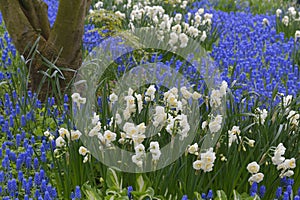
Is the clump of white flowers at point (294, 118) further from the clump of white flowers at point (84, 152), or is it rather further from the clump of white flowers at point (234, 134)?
the clump of white flowers at point (84, 152)

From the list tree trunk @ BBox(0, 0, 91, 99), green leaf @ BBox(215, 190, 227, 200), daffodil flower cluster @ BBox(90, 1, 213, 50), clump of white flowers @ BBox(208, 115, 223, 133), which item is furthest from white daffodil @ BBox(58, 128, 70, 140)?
daffodil flower cluster @ BBox(90, 1, 213, 50)

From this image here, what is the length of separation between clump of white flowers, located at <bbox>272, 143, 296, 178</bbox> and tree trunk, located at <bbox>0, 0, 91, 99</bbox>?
2.27 meters

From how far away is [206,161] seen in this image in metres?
3.11

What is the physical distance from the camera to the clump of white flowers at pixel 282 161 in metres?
3.20

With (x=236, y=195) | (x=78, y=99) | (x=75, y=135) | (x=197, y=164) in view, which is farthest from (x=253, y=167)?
(x=78, y=99)

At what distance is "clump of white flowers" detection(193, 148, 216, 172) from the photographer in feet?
10.2

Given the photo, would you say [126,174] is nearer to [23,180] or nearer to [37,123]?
[23,180]

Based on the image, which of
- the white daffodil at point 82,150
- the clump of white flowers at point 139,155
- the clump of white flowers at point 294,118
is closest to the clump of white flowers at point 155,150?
the clump of white flowers at point 139,155

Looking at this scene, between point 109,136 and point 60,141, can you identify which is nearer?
point 109,136

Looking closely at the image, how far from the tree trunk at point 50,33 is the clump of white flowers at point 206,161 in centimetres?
208

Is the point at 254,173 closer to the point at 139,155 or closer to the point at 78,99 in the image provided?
the point at 139,155

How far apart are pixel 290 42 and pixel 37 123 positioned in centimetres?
368

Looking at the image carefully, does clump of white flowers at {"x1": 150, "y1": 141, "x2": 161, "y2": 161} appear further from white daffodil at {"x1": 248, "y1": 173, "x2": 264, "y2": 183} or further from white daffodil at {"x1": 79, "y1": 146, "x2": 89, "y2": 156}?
white daffodil at {"x1": 248, "y1": 173, "x2": 264, "y2": 183}

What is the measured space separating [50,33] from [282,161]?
8.43ft
